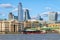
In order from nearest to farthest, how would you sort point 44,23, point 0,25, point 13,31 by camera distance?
point 13,31, point 0,25, point 44,23

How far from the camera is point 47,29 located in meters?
146

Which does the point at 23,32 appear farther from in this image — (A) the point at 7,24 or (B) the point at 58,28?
(B) the point at 58,28

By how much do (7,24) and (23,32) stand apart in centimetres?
906

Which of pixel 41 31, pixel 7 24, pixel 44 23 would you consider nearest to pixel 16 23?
pixel 7 24

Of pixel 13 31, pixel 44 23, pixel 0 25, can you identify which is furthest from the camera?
pixel 44 23

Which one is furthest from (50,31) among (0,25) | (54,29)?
(0,25)

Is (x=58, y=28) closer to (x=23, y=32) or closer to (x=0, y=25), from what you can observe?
(x=23, y=32)

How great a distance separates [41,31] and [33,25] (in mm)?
13977

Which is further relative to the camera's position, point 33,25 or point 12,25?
point 33,25

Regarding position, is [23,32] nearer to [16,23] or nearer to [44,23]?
[16,23]

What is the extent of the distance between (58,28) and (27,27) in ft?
52.6

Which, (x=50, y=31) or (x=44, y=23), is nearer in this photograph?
(x=50, y=31)

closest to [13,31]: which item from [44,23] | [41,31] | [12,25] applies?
[12,25]

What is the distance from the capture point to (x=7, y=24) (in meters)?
142
